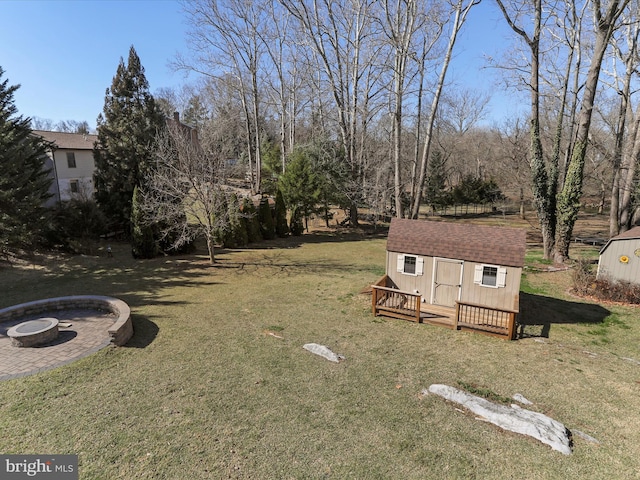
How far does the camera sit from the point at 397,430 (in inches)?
241

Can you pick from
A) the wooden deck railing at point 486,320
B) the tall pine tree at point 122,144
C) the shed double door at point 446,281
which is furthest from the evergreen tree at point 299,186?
the wooden deck railing at point 486,320

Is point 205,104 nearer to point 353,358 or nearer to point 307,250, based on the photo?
point 307,250

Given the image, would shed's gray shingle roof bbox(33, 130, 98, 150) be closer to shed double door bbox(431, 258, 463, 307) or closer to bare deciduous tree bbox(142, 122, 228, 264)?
bare deciduous tree bbox(142, 122, 228, 264)

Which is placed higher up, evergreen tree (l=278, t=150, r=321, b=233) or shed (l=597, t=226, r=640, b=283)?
evergreen tree (l=278, t=150, r=321, b=233)

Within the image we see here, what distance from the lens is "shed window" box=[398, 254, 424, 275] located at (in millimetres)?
12312

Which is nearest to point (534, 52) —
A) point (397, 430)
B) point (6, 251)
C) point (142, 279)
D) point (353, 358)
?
point (353, 358)

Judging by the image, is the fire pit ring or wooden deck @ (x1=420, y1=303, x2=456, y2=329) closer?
the fire pit ring

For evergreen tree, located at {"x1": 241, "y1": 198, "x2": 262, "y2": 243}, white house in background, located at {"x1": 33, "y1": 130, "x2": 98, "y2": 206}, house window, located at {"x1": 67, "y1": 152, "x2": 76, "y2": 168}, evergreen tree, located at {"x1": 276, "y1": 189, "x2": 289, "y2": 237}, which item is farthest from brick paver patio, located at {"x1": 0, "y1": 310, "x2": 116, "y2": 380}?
house window, located at {"x1": 67, "y1": 152, "x2": 76, "y2": 168}

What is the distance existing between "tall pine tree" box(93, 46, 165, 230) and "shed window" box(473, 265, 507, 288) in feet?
64.7

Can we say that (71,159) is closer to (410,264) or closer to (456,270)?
(410,264)

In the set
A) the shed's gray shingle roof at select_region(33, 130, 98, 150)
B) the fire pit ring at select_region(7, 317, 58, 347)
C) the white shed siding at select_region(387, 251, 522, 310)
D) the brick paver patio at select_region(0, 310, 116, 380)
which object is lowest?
the brick paver patio at select_region(0, 310, 116, 380)

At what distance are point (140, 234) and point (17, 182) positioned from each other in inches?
220

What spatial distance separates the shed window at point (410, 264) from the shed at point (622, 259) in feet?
24.8

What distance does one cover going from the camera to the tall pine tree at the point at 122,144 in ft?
71.4
